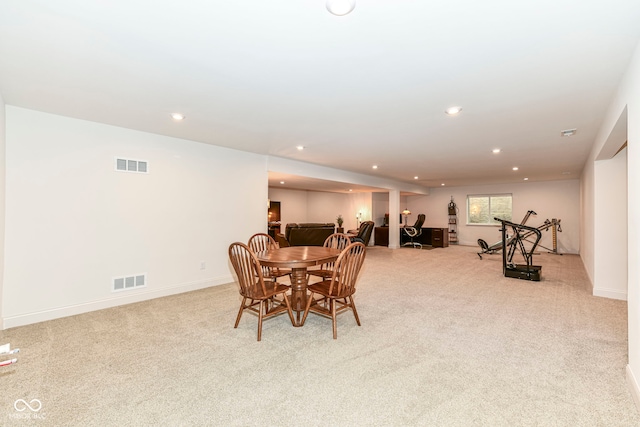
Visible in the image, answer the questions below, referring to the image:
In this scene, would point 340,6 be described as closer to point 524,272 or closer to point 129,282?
point 129,282

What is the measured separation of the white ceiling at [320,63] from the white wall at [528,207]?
6682 mm

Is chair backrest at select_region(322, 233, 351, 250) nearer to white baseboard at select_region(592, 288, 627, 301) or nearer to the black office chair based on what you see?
white baseboard at select_region(592, 288, 627, 301)

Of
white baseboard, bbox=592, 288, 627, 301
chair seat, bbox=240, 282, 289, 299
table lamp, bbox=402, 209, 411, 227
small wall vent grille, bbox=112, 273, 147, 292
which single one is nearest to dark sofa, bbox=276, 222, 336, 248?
small wall vent grille, bbox=112, 273, 147, 292

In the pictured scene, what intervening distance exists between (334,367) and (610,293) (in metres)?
4.43

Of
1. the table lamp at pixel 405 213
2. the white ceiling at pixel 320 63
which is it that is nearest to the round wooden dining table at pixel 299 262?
the white ceiling at pixel 320 63

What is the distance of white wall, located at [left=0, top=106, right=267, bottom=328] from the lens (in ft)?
10.1

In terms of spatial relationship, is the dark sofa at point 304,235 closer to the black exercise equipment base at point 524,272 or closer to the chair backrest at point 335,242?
the chair backrest at point 335,242

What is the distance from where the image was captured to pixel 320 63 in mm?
2062

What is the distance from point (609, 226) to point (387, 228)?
6.53 m

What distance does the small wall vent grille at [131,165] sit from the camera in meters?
3.71

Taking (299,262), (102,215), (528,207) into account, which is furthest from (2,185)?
(528,207)

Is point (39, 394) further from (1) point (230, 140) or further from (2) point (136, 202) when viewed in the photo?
(1) point (230, 140)

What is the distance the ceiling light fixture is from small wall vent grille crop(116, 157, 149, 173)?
138 inches

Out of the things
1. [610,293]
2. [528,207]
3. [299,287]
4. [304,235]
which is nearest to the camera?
[299,287]
